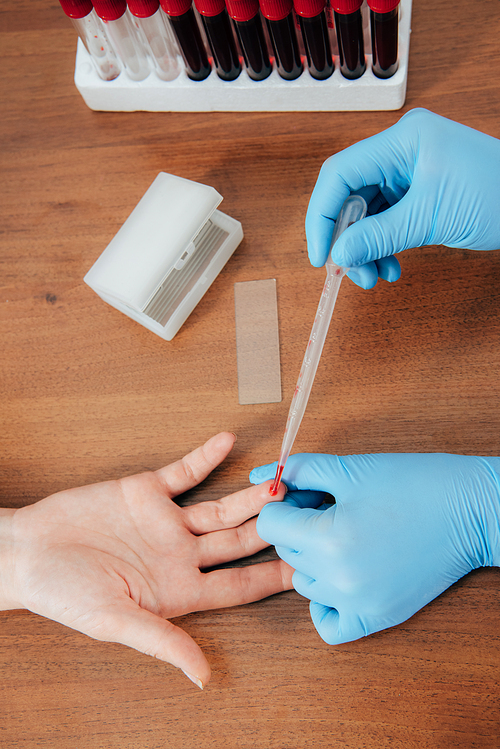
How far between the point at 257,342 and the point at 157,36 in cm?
72

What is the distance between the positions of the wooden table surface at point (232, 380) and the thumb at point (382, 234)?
145 mm

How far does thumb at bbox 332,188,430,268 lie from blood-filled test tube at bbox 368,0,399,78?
1.03ft

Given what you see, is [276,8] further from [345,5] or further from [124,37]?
[124,37]

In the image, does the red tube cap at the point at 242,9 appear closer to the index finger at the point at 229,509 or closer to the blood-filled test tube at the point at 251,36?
the blood-filled test tube at the point at 251,36

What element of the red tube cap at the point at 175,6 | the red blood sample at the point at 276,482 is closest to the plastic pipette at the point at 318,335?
the red blood sample at the point at 276,482

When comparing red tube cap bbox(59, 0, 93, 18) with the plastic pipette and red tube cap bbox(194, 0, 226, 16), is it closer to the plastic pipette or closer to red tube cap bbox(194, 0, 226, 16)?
red tube cap bbox(194, 0, 226, 16)

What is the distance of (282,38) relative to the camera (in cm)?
116

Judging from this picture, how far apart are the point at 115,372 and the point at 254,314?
1.11 ft

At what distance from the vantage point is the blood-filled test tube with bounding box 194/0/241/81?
3.63 ft

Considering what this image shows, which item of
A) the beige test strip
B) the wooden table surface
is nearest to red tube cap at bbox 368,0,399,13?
the wooden table surface

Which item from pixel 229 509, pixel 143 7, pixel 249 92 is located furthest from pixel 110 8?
pixel 229 509

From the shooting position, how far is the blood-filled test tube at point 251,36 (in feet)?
3.56

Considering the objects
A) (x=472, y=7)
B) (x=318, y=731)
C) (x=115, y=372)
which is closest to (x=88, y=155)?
(x=115, y=372)

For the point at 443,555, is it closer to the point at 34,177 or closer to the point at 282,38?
the point at 282,38
